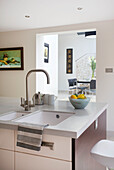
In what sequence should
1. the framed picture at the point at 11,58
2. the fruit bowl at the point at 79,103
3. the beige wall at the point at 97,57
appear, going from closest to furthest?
the fruit bowl at the point at 79,103 → the beige wall at the point at 97,57 → the framed picture at the point at 11,58

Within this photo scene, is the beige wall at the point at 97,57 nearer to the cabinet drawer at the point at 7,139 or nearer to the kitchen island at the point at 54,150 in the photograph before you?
the kitchen island at the point at 54,150

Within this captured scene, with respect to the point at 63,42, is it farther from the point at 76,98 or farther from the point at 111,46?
the point at 76,98

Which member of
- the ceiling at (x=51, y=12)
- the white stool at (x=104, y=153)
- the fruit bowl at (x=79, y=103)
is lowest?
the white stool at (x=104, y=153)

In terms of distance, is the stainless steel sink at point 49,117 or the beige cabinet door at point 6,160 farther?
the stainless steel sink at point 49,117

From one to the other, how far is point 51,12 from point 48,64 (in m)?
2.56

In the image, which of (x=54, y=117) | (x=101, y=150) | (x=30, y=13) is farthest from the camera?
(x=30, y=13)

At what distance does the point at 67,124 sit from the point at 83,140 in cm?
17

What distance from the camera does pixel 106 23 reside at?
13.5 feet

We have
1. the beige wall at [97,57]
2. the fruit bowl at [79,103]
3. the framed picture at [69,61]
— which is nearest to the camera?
the fruit bowl at [79,103]

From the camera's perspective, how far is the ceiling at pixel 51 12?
3.11 metres

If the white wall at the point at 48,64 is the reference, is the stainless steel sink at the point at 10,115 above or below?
below

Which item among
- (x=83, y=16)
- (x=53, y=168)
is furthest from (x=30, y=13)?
(x=53, y=168)

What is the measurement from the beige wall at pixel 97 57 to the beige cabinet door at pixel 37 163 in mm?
3216

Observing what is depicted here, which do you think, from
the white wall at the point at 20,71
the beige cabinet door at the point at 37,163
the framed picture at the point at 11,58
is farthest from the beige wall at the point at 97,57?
the beige cabinet door at the point at 37,163
